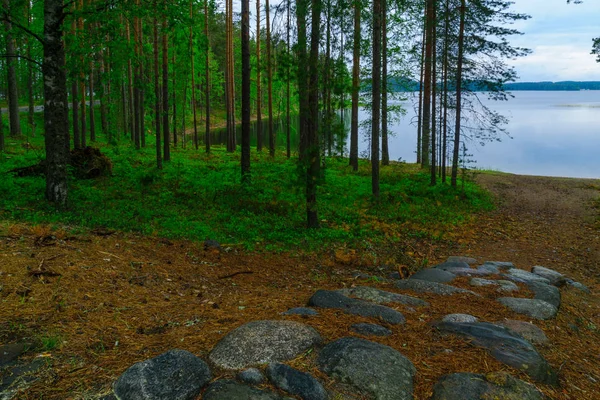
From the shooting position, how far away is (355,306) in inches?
173

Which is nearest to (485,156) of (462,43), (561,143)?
(561,143)

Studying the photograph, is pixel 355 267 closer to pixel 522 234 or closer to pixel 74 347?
pixel 74 347

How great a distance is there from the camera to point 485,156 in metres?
44.4

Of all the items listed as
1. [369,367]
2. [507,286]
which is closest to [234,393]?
[369,367]

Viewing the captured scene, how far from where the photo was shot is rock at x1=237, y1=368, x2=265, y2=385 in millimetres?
2801

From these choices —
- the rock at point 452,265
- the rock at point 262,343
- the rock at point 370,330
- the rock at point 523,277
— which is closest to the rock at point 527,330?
the rock at point 370,330

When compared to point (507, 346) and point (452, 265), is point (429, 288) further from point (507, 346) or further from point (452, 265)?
point (452, 265)

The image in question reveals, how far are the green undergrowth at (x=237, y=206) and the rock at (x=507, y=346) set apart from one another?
5.09m

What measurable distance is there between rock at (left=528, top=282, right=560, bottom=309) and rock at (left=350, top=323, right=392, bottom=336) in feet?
10.4

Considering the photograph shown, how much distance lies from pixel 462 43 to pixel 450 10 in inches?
56.0

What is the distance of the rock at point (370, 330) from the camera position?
12.2 feet

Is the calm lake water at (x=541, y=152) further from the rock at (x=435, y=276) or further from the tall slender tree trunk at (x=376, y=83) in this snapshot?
the rock at (x=435, y=276)

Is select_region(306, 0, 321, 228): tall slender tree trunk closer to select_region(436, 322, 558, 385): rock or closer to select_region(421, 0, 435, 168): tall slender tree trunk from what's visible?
select_region(436, 322, 558, 385): rock

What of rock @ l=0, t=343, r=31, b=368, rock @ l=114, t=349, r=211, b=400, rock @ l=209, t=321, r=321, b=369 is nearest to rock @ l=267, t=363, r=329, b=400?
rock @ l=209, t=321, r=321, b=369
